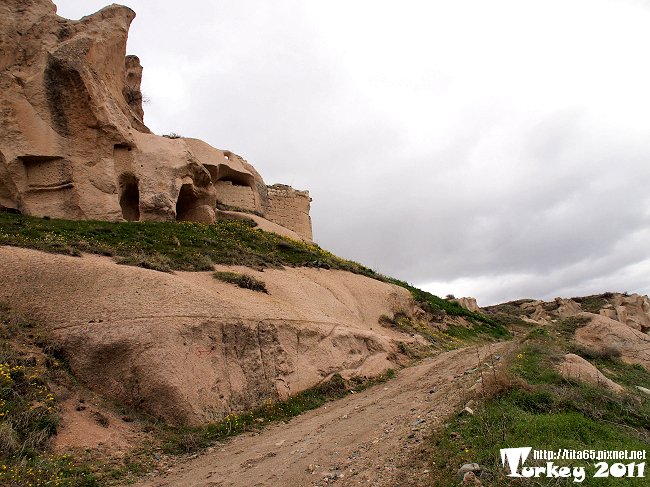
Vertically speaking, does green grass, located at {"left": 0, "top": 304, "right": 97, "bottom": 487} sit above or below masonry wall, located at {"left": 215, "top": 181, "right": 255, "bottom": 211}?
below

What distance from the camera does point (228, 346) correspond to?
31.7ft

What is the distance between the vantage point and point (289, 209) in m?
29.0

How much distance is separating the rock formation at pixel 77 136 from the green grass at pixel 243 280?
6.84m

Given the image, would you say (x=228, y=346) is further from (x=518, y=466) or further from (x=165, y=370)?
(x=518, y=466)

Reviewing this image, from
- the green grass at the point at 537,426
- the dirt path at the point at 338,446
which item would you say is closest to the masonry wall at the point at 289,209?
the dirt path at the point at 338,446

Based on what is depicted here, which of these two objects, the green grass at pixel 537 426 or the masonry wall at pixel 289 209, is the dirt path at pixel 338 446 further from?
the masonry wall at pixel 289 209

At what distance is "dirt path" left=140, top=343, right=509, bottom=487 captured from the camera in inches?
235

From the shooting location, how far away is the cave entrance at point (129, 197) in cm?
1848

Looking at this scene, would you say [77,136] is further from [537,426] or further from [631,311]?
[631,311]

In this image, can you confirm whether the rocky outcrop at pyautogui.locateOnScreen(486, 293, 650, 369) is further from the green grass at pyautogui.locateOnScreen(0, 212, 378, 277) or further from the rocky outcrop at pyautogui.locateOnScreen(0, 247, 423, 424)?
the green grass at pyautogui.locateOnScreen(0, 212, 378, 277)

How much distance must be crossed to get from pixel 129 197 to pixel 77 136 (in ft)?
9.95

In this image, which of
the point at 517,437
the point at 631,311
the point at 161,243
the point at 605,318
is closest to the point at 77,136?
the point at 161,243

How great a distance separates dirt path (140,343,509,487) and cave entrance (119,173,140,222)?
13.0 metres

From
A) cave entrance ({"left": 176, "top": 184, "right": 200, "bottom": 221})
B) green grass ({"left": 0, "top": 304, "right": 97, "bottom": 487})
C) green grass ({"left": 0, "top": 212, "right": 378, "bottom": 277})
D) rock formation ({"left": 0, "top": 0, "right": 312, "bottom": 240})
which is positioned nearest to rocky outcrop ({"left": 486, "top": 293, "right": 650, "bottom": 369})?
green grass ({"left": 0, "top": 212, "right": 378, "bottom": 277})
